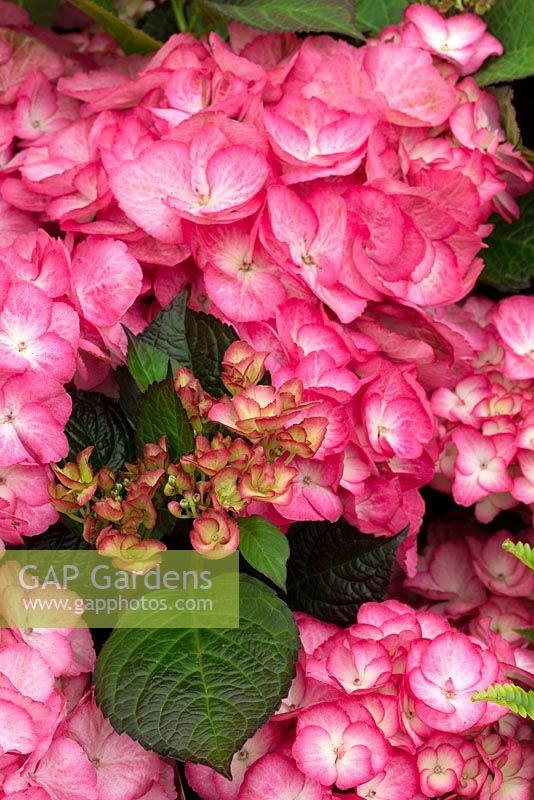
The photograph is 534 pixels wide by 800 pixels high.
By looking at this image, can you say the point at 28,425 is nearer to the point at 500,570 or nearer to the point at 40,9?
the point at 500,570

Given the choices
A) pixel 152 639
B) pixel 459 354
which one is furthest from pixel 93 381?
pixel 459 354

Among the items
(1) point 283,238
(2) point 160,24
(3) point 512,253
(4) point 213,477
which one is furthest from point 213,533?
(2) point 160,24

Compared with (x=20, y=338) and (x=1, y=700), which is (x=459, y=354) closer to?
(x=20, y=338)

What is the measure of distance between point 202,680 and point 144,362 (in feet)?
0.80

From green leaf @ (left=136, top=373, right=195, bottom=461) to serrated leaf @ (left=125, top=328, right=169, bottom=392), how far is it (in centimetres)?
3

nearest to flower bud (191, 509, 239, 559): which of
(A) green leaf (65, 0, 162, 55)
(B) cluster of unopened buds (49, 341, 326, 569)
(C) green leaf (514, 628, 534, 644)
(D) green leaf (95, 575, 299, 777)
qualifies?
(B) cluster of unopened buds (49, 341, 326, 569)

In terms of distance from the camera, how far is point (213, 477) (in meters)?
0.73

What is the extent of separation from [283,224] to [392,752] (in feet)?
1.37

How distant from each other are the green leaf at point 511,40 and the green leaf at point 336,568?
0.51 m

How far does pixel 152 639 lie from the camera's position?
0.81m

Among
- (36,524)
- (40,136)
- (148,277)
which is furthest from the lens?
(40,136)

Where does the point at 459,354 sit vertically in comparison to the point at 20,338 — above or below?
below

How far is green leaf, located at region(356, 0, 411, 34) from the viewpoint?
48.9 inches

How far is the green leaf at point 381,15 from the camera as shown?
4.08 ft
